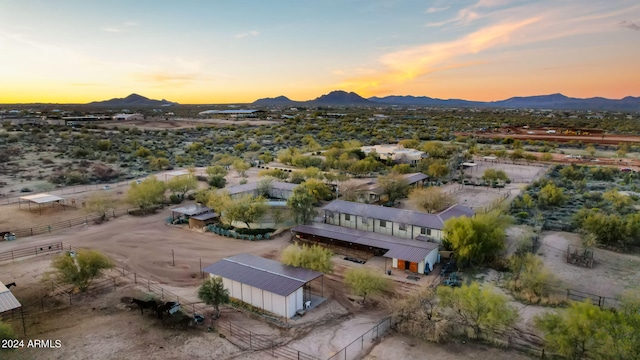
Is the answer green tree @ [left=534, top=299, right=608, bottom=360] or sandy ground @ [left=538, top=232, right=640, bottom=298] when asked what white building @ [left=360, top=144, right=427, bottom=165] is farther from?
green tree @ [left=534, top=299, right=608, bottom=360]

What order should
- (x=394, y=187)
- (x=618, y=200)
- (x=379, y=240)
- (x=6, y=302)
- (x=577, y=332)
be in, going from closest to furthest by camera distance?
(x=577, y=332) → (x=6, y=302) → (x=379, y=240) → (x=618, y=200) → (x=394, y=187)

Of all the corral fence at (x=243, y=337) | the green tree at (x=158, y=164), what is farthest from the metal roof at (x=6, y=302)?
the green tree at (x=158, y=164)

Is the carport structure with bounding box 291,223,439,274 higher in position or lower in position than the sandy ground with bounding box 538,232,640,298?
higher

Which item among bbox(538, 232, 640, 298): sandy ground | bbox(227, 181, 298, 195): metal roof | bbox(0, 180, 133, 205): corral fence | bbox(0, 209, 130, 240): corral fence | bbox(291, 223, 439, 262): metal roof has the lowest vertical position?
bbox(538, 232, 640, 298): sandy ground

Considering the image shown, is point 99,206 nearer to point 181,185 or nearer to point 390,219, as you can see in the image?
point 181,185

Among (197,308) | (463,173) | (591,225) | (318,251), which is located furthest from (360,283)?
(463,173)

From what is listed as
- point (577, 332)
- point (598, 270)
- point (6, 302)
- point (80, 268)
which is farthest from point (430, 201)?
point (6, 302)

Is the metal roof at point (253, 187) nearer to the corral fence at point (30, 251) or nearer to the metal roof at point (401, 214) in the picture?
the metal roof at point (401, 214)

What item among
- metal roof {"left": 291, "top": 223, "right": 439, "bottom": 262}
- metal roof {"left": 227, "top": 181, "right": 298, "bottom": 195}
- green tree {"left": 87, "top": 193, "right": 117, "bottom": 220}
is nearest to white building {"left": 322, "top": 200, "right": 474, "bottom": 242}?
metal roof {"left": 291, "top": 223, "right": 439, "bottom": 262}
